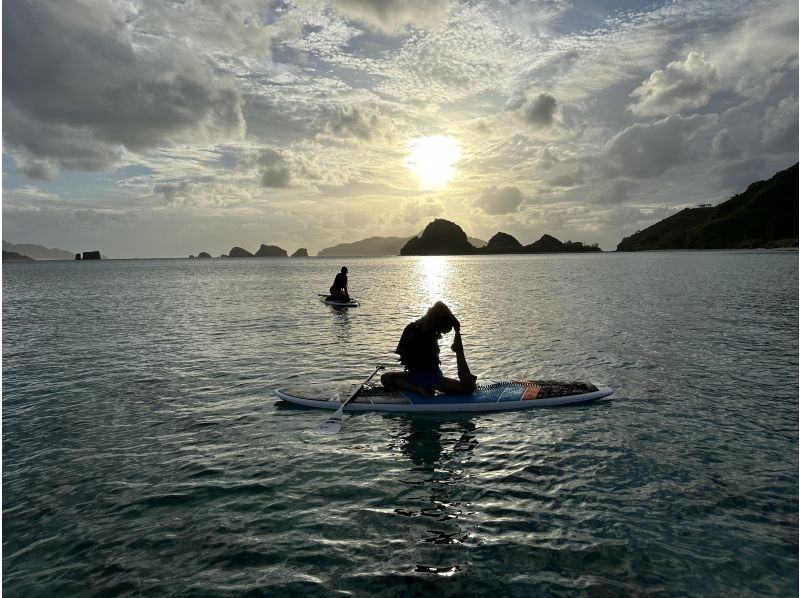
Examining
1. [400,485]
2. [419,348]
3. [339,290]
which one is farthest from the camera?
[339,290]

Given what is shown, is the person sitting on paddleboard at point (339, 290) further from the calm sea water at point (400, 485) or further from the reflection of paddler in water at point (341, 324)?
the calm sea water at point (400, 485)

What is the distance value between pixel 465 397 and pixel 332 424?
165 inches

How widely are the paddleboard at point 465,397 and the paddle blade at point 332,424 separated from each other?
84 centimetres

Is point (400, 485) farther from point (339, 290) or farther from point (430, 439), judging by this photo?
point (339, 290)

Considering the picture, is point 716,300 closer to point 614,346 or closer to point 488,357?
point 614,346

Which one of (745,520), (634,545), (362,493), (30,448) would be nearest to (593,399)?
(745,520)

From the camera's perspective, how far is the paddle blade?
13039mm

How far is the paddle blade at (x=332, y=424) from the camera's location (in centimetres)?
1304

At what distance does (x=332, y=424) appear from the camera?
13320 mm

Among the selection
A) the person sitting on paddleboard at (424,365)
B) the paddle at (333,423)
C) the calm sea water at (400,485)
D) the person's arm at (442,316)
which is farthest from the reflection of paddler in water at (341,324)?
the person's arm at (442,316)

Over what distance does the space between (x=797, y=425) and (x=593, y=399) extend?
17.2 ft

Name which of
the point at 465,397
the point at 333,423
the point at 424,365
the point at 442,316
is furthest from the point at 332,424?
the point at 442,316

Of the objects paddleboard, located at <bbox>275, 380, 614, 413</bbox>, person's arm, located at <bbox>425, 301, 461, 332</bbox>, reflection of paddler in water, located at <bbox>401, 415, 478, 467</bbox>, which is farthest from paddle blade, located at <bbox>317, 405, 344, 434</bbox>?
person's arm, located at <bbox>425, 301, 461, 332</bbox>

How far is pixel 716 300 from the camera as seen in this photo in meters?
42.1
